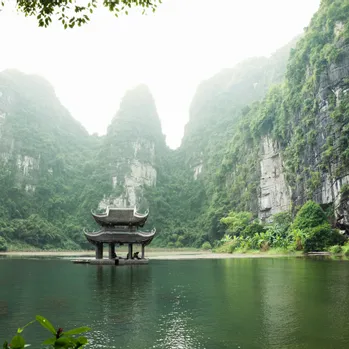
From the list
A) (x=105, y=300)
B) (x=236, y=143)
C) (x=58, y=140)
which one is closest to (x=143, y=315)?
(x=105, y=300)

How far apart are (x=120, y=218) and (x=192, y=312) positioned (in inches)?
802

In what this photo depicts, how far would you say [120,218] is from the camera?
29.7 m

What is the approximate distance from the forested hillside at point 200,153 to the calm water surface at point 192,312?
32.8m

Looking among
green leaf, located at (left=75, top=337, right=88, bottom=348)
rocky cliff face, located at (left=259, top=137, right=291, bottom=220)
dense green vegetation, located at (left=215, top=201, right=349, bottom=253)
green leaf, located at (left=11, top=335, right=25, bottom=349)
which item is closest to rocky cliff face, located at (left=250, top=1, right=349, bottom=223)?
rocky cliff face, located at (left=259, top=137, right=291, bottom=220)

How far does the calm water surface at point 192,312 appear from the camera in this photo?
7.16m

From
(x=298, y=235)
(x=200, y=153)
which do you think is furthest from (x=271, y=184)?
(x=200, y=153)

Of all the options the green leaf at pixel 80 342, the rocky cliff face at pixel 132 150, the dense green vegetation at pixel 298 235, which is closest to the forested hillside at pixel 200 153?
the rocky cliff face at pixel 132 150

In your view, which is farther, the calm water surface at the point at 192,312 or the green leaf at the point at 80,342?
the calm water surface at the point at 192,312

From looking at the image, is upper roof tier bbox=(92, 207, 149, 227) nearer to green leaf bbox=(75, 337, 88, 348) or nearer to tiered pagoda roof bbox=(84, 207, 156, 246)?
tiered pagoda roof bbox=(84, 207, 156, 246)

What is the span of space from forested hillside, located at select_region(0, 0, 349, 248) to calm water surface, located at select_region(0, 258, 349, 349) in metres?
32.8

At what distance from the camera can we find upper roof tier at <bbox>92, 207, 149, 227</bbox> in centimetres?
2947

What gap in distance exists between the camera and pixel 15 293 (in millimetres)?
13430

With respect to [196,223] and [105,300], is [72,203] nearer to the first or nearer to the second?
→ [196,223]

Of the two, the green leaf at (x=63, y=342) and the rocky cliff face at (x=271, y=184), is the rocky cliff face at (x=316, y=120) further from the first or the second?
the green leaf at (x=63, y=342)
